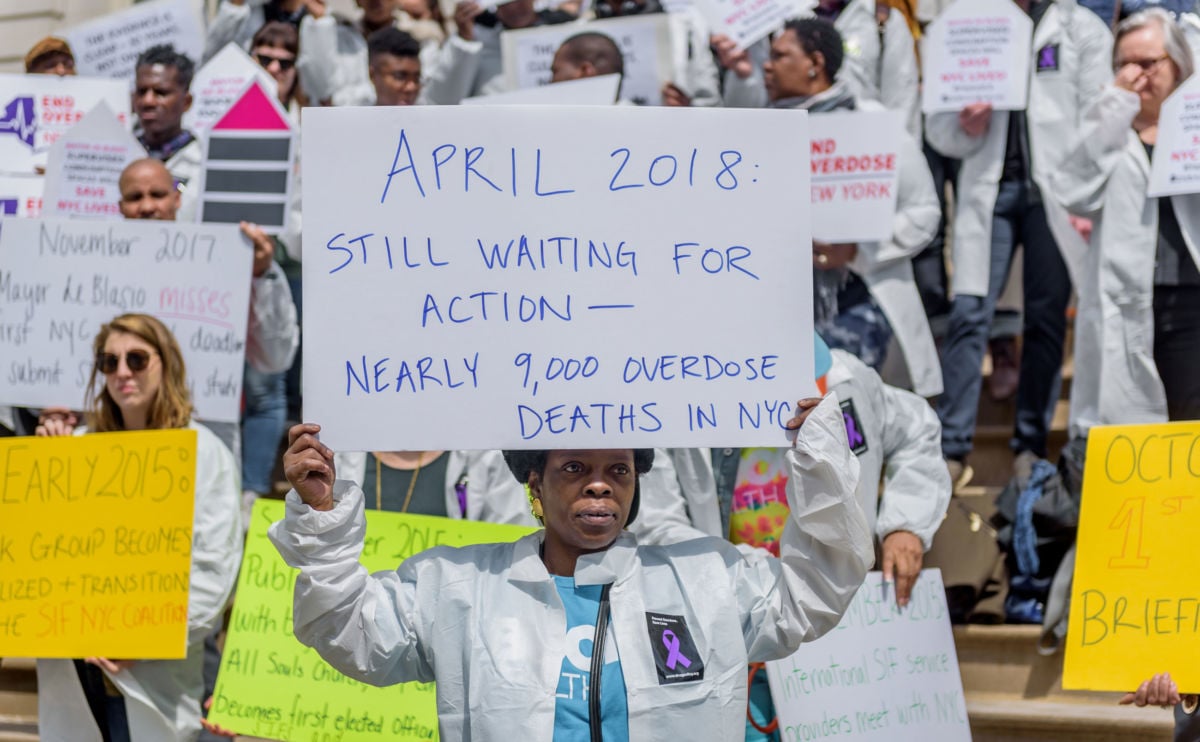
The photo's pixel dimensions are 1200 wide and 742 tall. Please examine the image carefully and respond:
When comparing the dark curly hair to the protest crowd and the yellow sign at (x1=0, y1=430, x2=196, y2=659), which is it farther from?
the yellow sign at (x1=0, y1=430, x2=196, y2=659)

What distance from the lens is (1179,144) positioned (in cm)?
544

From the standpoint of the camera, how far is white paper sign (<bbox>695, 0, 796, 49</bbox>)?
6.93 m

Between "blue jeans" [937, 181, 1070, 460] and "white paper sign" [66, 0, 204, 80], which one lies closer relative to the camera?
"blue jeans" [937, 181, 1070, 460]

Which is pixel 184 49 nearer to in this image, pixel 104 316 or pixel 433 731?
pixel 104 316

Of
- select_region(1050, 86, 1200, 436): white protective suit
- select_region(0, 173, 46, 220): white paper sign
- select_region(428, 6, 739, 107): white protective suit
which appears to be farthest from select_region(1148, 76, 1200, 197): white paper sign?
select_region(0, 173, 46, 220): white paper sign

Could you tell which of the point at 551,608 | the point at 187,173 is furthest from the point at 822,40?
the point at 551,608

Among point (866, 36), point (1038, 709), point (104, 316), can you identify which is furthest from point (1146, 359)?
point (104, 316)

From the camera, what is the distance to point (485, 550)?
11.1 ft

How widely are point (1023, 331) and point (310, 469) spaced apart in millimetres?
3986

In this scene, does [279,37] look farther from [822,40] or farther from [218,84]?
[822,40]

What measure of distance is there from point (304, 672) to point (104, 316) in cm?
175

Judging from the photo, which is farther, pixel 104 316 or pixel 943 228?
pixel 943 228

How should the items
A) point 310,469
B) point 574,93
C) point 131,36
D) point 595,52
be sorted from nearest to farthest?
point 310,469 < point 574,93 < point 595,52 < point 131,36

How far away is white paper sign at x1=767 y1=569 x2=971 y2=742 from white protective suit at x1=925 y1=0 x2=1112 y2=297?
237 cm
